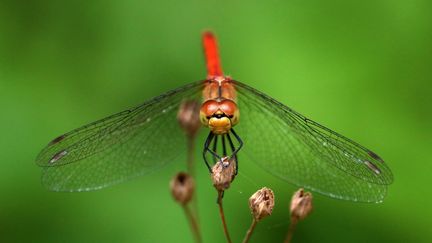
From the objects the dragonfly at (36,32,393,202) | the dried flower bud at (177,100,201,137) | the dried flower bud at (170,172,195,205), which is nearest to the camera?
the dried flower bud at (170,172,195,205)

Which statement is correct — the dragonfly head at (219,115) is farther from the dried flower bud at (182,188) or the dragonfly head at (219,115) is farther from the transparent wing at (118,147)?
the dried flower bud at (182,188)

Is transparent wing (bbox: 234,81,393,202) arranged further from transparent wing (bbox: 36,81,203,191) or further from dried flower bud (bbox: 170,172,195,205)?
dried flower bud (bbox: 170,172,195,205)

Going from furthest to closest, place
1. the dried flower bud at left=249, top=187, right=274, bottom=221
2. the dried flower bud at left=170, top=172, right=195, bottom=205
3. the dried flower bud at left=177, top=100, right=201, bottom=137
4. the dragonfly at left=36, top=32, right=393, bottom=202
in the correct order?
the dried flower bud at left=177, top=100, right=201, bottom=137 < the dragonfly at left=36, top=32, right=393, bottom=202 < the dried flower bud at left=249, top=187, right=274, bottom=221 < the dried flower bud at left=170, top=172, right=195, bottom=205

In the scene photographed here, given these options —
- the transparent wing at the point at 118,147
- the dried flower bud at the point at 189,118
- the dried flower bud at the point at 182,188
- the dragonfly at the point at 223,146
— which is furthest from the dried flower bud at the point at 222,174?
the transparent wing at the point at 118,147

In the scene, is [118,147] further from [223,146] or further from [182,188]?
[182,188]

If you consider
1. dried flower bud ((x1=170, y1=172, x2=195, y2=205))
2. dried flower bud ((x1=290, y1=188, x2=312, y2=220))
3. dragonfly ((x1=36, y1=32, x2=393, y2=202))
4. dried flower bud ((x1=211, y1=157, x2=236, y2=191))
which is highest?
dragonfly ((x1=36, y1=32, x2=393, y2=202))

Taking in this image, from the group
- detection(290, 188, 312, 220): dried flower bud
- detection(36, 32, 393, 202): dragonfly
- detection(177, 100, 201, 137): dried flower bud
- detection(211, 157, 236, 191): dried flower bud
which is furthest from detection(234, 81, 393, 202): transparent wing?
detection(211, 157, 236, 191): dried flower bud

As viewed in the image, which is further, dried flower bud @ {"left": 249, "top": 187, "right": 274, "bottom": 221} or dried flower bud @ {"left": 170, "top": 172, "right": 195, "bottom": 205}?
dried flower bud @ {"left": 249, "top": 187, "right": 274, "bottom": 221}

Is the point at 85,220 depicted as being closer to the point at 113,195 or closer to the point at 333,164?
the point at 113,195
